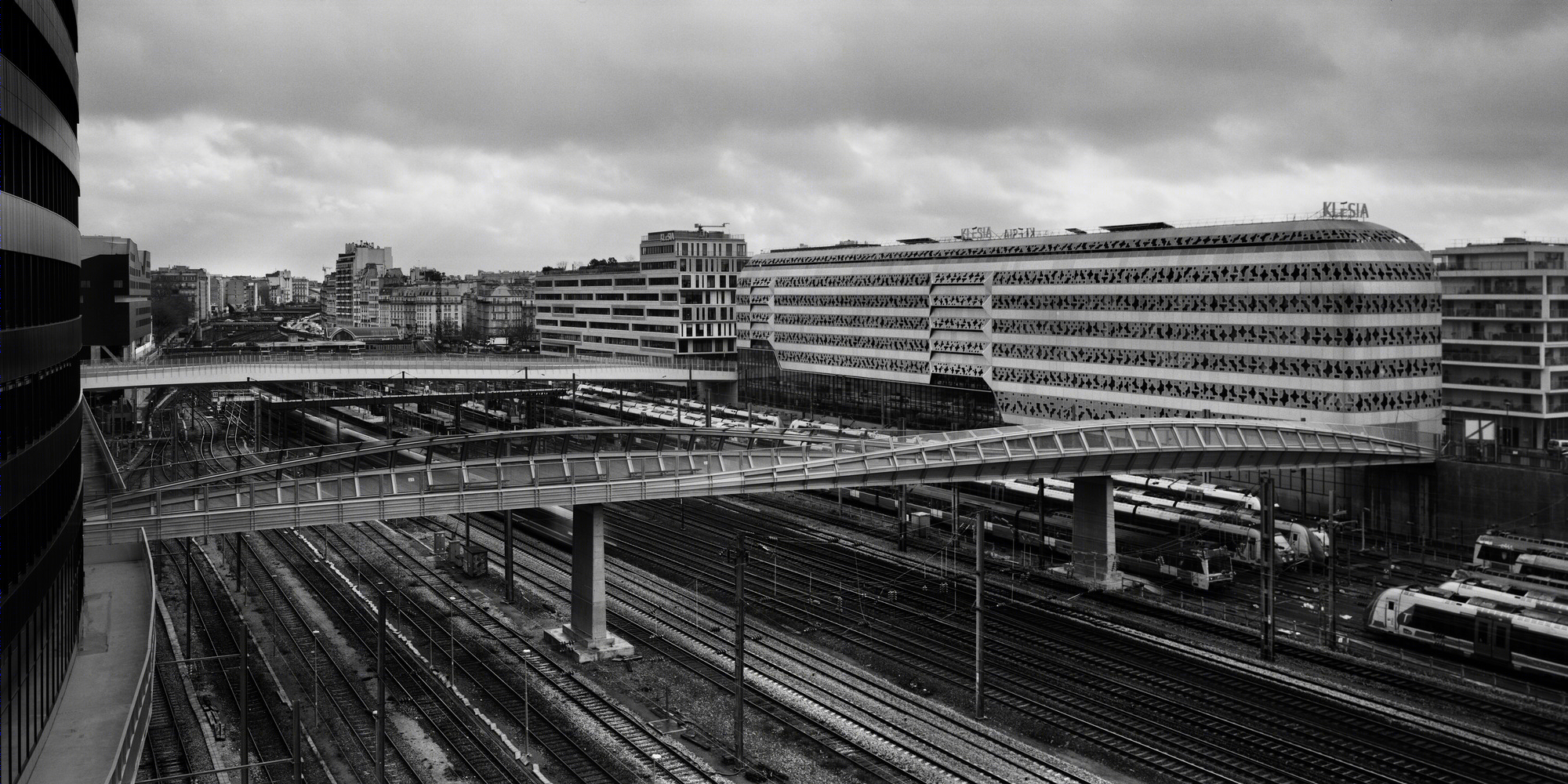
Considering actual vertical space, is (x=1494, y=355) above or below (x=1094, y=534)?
above

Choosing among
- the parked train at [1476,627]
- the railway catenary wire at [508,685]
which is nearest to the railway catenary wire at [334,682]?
the railway catenary wire at [508,685]

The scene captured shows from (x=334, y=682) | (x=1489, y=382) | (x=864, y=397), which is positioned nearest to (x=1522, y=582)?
(x=1489, y=382)

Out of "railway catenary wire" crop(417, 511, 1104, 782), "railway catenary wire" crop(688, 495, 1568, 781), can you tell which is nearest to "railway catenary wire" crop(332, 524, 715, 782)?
"railway catenary wire" crop(417, 511, 1104, 782)

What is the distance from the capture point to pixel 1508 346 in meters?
66.1

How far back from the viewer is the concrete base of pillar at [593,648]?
1511 inches

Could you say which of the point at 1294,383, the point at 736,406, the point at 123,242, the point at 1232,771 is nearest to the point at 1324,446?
the point at 1294,383

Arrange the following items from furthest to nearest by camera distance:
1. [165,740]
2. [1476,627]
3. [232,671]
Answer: [232,671]
[1476,627]
[165,740]

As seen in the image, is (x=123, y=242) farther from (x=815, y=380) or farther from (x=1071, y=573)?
(x=1071, y=573)

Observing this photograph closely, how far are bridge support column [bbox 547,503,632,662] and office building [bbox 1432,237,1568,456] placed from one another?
48044 mm

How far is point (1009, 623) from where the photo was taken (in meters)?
43.1

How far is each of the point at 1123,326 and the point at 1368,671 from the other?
121 feet

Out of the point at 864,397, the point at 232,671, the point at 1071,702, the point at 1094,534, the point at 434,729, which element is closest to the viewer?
the point at 434,729

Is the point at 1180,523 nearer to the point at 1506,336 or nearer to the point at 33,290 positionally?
the point at 1506,336

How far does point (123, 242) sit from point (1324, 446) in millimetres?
130796
